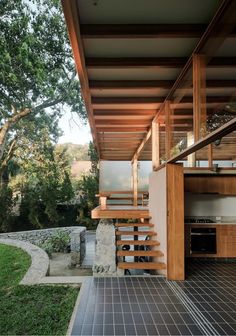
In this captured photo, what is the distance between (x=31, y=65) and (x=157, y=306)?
9649 mm

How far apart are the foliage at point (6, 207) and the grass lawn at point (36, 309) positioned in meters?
11.1

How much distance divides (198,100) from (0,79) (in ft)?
34.8

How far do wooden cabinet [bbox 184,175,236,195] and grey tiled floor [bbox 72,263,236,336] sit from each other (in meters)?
2.20

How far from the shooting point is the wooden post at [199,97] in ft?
11.9

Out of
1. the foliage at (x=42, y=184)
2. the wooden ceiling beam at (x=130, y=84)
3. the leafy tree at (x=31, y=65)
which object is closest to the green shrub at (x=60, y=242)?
the foliage at (x=42, y=184)

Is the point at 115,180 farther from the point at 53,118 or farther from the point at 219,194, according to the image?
the point at 53,118

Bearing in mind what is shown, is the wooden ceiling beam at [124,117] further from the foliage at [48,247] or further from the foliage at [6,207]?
the foliage at [6,207]

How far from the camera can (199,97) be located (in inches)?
149

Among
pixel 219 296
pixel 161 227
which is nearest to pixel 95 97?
pixel 161 227

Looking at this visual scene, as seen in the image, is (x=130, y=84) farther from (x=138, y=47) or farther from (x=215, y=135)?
(x=215, y=135)

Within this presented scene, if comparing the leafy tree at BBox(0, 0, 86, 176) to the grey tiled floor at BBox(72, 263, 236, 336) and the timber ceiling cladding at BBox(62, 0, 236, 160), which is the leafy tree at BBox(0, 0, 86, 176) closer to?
the timber ceiling cladding at BBox(62, 0, 236, 160)

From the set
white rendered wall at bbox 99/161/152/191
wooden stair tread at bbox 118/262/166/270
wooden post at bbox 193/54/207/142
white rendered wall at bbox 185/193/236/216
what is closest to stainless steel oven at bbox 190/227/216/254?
white rendered wall at bbox 185/193/236/216

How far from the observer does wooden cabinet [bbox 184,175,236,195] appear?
742 centimetres

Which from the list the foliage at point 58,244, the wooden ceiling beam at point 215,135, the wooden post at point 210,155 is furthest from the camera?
the foliage at point 58,244
